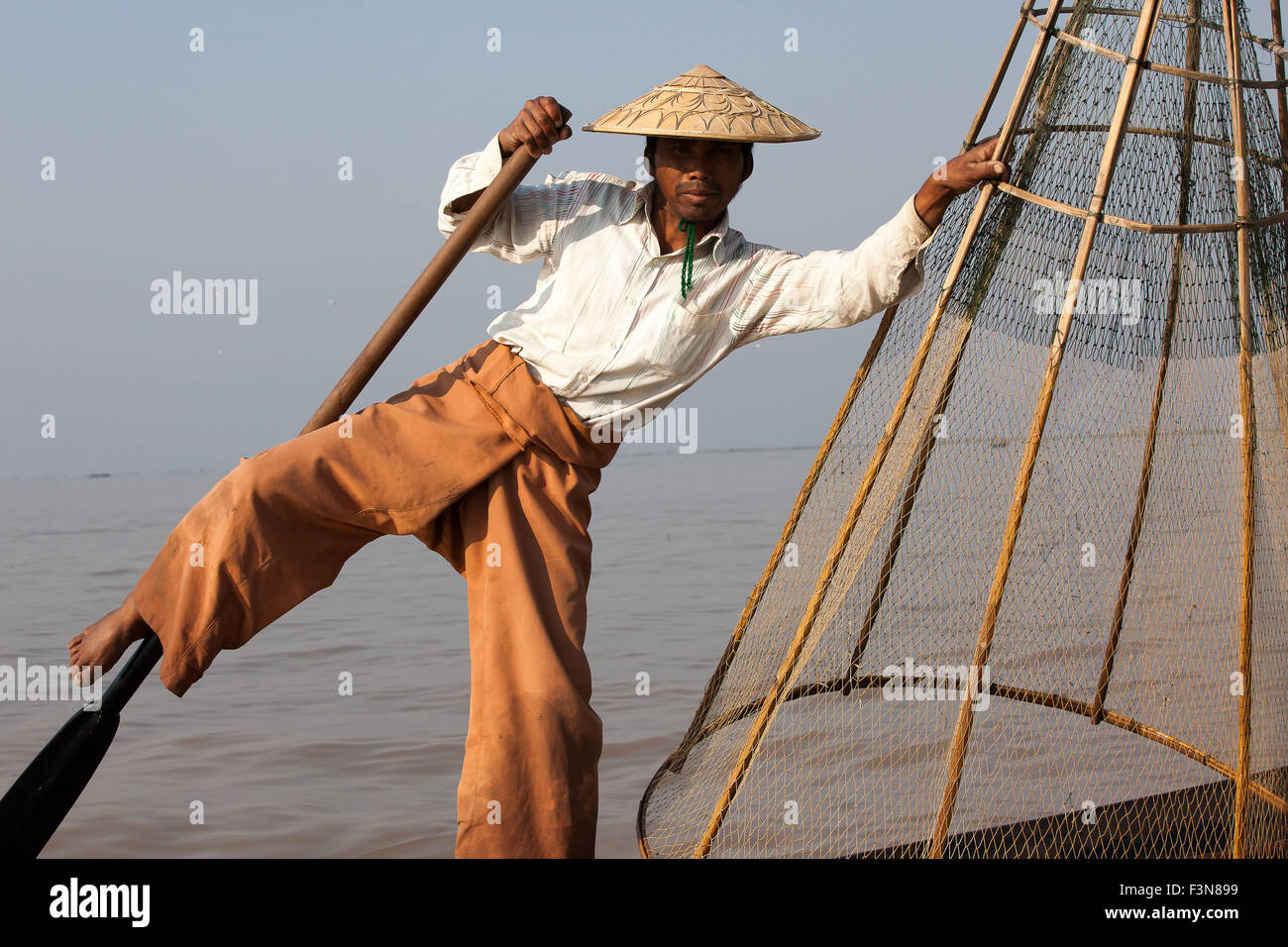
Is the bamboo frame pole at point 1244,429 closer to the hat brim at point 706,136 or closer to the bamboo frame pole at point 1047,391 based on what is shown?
the bamboo frame pole at point 1047,391

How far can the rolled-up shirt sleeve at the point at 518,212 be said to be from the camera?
8.66ft

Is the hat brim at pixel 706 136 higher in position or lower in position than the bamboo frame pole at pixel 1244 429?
higher

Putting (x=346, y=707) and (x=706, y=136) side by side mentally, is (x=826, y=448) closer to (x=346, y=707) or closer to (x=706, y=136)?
(x=706, y=136)

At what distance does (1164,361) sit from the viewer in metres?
3.07

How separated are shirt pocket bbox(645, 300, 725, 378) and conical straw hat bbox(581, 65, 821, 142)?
35 cm

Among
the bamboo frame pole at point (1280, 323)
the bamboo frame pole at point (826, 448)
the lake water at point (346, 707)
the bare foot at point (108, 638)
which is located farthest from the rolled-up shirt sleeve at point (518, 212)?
the lake water at point (346, 707)

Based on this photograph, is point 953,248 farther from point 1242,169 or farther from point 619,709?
point 619,709

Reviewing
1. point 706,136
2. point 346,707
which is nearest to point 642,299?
point 706,136

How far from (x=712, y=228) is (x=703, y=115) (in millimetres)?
228

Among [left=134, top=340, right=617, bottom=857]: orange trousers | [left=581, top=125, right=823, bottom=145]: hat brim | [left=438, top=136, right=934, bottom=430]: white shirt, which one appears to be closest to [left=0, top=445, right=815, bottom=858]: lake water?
[left=134, top=340, right=617, bottom=857]: orange trousers

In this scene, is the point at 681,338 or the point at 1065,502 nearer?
the point at 681,338
